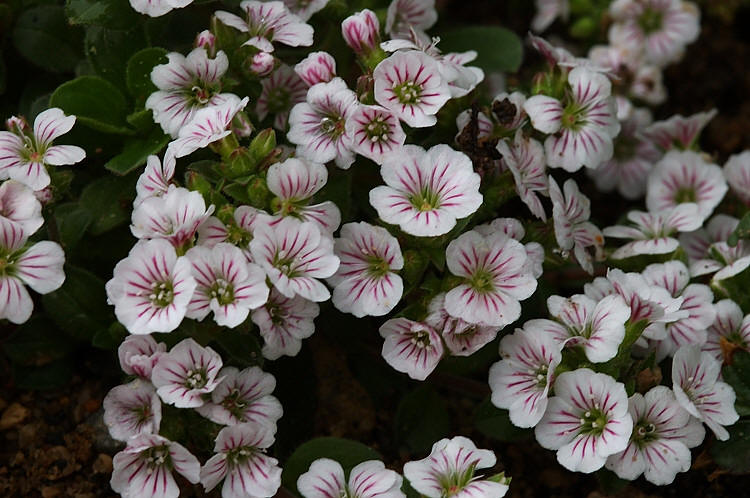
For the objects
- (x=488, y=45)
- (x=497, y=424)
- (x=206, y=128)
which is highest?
(x=206, y=128)

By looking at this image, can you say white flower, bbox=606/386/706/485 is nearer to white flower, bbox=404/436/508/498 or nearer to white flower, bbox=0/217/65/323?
white flower, bbox=404/436/508/498

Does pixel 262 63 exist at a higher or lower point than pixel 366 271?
higher

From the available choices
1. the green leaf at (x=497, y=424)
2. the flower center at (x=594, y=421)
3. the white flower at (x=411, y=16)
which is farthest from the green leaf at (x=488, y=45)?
the flower center at (x=594, y=421)

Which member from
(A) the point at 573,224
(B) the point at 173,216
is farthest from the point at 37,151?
(A) the point at 573,224

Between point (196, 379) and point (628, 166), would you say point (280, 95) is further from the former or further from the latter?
point (628, 166)

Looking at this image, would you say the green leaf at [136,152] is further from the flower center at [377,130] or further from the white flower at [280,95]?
the flower center at [377,130]

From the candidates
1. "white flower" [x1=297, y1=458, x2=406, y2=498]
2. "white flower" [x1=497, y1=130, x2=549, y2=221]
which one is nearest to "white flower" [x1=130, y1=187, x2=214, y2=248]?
"white flower" [x1=297, y1=458, x2=406, y2=498]

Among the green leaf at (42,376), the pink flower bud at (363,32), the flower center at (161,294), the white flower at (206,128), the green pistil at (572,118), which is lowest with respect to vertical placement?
the green leaf at (42,376)
